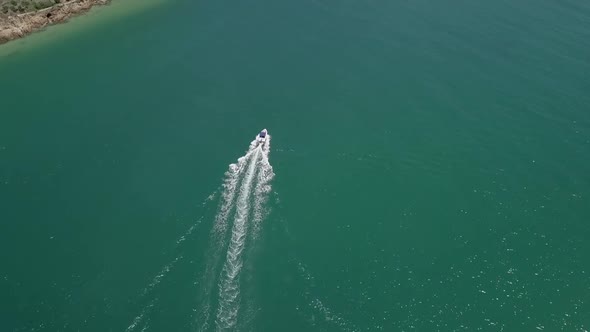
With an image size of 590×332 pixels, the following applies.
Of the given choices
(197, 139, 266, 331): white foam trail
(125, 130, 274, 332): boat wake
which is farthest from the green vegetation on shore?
(125, 130, 274, 332): boat wake

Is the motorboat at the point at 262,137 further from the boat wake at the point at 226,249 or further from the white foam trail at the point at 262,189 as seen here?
the boat wake at the point at 226,249

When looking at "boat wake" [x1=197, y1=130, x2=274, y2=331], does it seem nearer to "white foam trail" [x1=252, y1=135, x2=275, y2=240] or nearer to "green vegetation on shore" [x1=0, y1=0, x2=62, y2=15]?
"white foam trail" [x1=252, y1=135, x2=275, y2=240]

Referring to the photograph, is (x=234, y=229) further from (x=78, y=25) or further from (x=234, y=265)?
(x=78, y=25)

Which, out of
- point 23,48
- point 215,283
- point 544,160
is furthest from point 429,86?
point 23,48

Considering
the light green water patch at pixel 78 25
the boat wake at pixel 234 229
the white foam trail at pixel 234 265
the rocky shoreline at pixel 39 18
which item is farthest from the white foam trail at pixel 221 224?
the rocky shoreline at pixel 39 18

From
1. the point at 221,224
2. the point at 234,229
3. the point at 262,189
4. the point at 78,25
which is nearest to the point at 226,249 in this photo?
the point at 234,229

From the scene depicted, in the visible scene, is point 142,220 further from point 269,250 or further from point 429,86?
point 429,86
